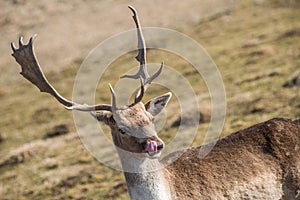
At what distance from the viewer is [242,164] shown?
30.8 feet

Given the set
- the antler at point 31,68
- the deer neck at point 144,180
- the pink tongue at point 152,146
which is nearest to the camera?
the pink tongue at point 152,146

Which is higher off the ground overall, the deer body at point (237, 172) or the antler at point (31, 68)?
the antler at point (31, 68)

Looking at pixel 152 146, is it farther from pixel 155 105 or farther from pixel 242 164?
pixel 242 164

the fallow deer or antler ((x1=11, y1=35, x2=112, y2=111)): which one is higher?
antler ((x1=11, y1=35, x2=112, y2=111))

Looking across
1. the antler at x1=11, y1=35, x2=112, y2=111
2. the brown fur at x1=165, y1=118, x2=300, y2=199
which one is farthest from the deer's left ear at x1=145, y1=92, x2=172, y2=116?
the antler at x1=11, y1=35, x2=112, y2=111

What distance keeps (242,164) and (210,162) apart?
0.53 metres

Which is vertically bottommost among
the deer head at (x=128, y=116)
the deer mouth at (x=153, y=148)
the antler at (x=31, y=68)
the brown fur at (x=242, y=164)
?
the brown fur at (x=242, y=164)

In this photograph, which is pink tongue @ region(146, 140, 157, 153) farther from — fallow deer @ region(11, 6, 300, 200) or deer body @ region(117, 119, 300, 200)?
deer body @ region(117, 119, 300, 200)

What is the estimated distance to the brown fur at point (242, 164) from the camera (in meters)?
9.23

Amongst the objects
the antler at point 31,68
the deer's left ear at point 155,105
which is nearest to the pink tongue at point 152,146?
the deer's left ear at point 155,105

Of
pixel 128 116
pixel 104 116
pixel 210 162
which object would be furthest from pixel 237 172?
pixel 104 116

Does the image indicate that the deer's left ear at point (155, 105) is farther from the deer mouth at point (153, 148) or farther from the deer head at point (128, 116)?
the deer mouth at point (153, 148)

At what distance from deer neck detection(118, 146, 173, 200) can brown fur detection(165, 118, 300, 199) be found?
0.24 m

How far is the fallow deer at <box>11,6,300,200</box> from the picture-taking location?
897 cm
